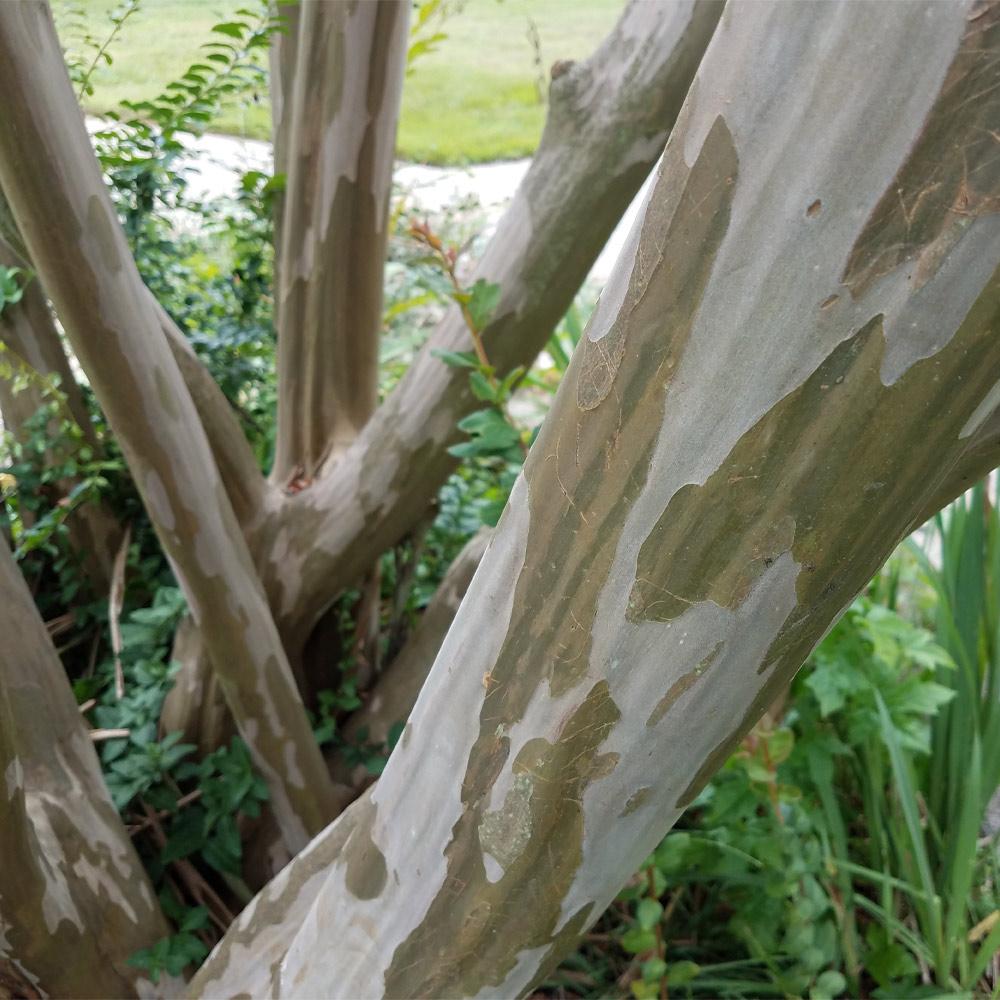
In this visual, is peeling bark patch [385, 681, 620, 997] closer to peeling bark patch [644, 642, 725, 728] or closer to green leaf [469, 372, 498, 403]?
peeling bark patch [644, 642, 725, 728]

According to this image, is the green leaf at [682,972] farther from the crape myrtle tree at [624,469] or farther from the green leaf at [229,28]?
the green leaf at [229,28]

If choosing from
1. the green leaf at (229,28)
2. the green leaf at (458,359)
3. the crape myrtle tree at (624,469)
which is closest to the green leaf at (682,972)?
the crape myrtle tree at (624,469)

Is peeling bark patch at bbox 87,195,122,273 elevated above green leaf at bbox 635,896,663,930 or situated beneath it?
elevated above

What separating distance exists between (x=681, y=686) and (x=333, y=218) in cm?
81

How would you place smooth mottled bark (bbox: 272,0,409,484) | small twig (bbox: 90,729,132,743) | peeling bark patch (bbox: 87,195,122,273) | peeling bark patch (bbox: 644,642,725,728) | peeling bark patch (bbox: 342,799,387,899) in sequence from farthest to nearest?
small twig (bbox: 90,729,132,743)
smooth mottled bark (bbox: 272,0,409,484)
peeling bark patch (bbox: 87,195,122,273)
peeling bark patch (bbox: 342,799,387,899)
peeling bark patch (bbox: 644,642,725,728)

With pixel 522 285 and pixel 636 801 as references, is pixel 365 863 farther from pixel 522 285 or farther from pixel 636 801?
pixel 522 285

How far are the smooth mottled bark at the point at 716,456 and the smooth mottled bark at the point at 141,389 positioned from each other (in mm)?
425

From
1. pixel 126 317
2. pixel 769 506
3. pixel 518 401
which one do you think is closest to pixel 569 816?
pixel 769 506

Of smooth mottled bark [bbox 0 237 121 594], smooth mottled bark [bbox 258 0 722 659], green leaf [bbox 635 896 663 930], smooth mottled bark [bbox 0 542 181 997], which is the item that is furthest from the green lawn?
green leaf [bbox 635 896 663 930]

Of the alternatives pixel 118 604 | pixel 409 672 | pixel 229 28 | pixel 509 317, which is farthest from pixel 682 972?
pixel 229 28

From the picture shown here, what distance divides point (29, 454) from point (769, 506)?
1.11 meters

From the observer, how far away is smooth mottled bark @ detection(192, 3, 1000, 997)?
24 cm

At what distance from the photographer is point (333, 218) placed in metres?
0.99

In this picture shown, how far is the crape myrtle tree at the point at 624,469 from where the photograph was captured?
25cm
